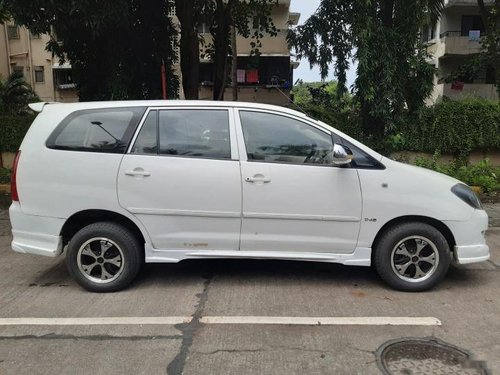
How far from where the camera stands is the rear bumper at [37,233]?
479 centimetres

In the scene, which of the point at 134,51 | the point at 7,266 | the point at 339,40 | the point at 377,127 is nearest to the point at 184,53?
the point at 134,51

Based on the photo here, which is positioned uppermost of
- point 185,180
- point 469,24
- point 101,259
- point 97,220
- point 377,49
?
point 469,24

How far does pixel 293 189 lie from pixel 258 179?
13.3 inches

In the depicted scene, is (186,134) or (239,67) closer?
(186,134)

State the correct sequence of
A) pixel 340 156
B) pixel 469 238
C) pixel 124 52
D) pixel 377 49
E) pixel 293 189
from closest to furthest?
pixel 340 156, pixel 293 189, pixel 469 238, pixel 377 49, pixel 124 52

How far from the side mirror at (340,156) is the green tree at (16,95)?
10.6m

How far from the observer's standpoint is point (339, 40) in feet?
32.5

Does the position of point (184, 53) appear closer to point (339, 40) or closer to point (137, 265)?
point (339, 40)

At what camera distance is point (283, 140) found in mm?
4766

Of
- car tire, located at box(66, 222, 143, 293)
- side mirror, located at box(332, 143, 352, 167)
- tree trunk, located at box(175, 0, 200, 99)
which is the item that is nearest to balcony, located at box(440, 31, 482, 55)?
tree trunk, located at box(175, 0, 200, 99)

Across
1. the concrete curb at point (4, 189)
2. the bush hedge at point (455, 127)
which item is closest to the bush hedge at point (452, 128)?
the bush hedge at point (455, 127)

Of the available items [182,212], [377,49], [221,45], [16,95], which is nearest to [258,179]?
[182,212]

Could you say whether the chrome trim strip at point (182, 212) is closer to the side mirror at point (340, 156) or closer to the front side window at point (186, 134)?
the front side window at point (186, 134)

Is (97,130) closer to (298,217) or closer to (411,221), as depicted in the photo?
(298,217)
